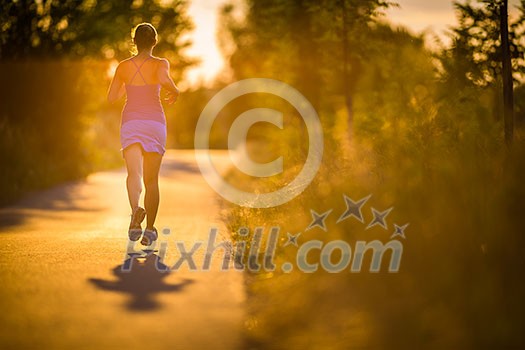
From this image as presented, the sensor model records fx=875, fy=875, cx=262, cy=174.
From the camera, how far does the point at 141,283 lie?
704 centimetres

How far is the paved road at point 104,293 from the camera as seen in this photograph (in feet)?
17.5

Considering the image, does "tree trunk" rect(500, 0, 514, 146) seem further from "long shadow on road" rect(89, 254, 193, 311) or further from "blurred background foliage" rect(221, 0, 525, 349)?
"long shadow on road" rect(89, 254, 193, 311)

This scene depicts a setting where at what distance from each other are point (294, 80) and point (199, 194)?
31.4 feet

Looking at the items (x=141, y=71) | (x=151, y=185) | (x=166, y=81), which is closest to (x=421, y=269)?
(x=151, y=185)

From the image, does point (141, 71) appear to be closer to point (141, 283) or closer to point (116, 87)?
point (116, 87)

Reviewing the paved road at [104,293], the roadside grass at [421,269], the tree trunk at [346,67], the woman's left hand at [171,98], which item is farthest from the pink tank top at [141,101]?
the tree trunk at [346,67]

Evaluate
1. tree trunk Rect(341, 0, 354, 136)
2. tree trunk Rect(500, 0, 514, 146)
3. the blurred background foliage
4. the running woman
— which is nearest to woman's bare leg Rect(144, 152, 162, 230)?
the running woman

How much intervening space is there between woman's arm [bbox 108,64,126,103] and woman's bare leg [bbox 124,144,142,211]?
0.58m

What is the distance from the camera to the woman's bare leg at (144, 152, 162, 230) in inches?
364

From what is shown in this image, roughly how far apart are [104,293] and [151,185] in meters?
2.76

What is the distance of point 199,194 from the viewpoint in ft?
58.0

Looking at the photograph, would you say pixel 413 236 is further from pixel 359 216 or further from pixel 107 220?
pixel 107 220

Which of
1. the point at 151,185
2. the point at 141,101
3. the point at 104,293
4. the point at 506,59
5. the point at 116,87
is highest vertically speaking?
the point at 506,59

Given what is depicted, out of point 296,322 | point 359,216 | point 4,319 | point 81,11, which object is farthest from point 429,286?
point 81,11
